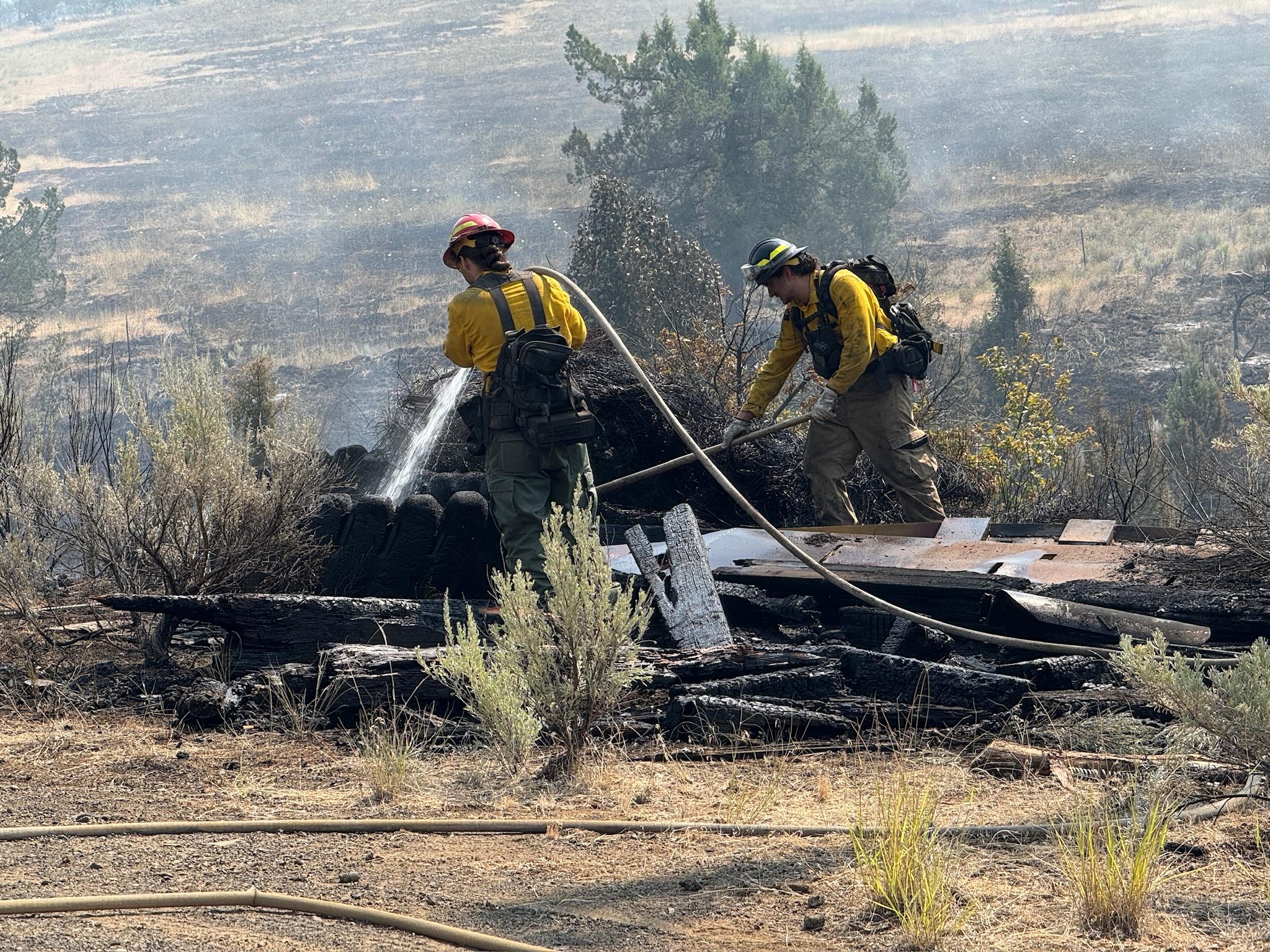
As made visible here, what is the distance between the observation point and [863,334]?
7625 millimetres

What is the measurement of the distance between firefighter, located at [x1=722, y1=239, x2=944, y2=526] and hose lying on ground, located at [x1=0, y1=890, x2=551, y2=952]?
4663 mm

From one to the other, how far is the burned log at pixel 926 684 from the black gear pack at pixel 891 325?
Answer: 8.21ft

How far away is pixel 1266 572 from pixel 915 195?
1940 inches

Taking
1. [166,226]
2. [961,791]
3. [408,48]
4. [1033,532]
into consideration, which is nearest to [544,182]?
[166,226]

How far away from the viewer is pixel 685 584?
6.82m

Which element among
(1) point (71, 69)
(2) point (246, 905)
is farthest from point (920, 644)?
(1) point (71, 69)

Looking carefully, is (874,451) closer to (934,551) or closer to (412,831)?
(934,551)

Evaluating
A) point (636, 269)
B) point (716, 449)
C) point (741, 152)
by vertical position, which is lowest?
point (716, 449)

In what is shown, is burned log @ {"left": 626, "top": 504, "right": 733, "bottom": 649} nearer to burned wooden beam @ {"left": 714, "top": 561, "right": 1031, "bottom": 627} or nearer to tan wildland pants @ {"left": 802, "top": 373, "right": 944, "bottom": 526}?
burned wooden beam @ {"left": 714, "top": 561, "right": 1031, "bottom": 627}

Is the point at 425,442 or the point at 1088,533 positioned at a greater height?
the point at 425,442

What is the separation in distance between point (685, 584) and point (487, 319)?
1651 millimetres

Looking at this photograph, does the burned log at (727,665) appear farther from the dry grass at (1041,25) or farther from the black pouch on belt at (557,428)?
the dry grass at (1041,25)

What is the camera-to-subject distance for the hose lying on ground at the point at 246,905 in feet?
11.7

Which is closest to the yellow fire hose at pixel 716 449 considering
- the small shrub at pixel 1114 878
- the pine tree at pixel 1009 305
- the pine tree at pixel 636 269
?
the small shrub at pixel 1114 878
